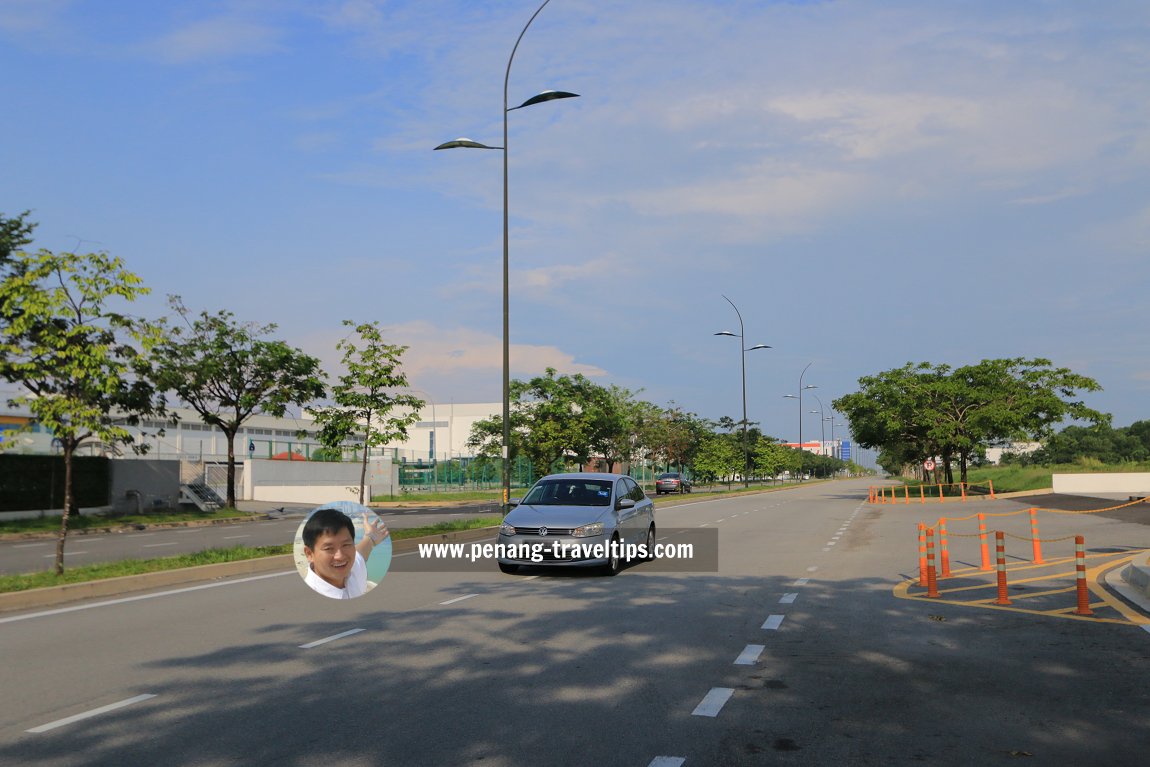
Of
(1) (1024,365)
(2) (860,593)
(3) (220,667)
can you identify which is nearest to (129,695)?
(3) (220,667)

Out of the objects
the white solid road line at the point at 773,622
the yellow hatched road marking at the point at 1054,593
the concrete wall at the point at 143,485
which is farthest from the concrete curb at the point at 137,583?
the concrete wall at the point at 143,485

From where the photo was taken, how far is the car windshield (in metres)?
16.4

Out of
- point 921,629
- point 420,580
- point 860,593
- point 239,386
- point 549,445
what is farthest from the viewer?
point 549,445

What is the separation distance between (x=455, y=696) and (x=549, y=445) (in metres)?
51.7

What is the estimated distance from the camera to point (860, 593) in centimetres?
1336

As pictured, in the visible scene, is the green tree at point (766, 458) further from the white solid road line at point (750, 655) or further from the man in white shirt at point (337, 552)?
the white solid road line at point (750, 655)

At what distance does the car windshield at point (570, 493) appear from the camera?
16422 millimetres

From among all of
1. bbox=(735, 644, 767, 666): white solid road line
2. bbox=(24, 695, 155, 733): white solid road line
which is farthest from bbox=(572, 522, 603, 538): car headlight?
bbox=(24, 695, 155, 733): white solid road line

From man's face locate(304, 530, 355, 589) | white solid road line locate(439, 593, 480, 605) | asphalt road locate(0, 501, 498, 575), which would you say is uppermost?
man's face locate(304, 530, 355, 589)

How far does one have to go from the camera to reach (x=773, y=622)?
10.8 meters

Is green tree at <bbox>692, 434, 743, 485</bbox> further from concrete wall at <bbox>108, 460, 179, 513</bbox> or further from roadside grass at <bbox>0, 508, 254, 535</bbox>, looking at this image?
roadside grass at <bbox>0, 508, 254, 535</bbox>

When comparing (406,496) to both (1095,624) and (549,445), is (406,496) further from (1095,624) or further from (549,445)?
(1095,624)

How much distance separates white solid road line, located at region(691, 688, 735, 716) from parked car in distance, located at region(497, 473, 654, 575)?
301 inches

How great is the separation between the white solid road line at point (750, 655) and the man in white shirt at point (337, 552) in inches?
212
